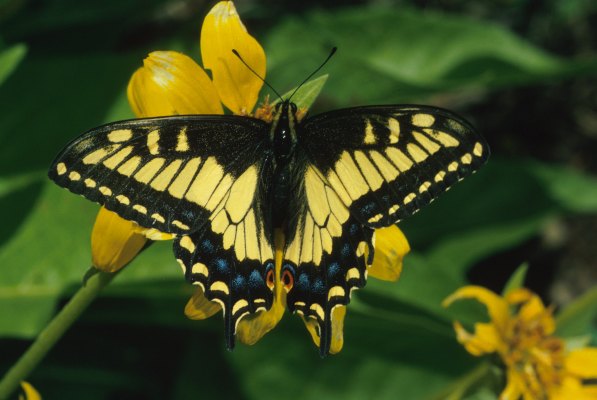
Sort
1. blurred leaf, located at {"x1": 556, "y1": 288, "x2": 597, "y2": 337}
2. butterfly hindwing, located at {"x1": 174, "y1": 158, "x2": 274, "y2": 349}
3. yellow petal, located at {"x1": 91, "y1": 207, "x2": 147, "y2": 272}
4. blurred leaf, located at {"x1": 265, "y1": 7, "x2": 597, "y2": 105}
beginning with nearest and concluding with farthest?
yellow petal, located at {"x1": 91, "y1": 207, "x2": 147, "y2": 272}
butterfly hindwing, located at {"x1": 174, "y1": 158, "x2": 274, "y2": 349}
blurred leaf, located at {"x1": 556, "y1": 288, "x2": 597, "y2": 337}
blurred leaf, located at {"x1": 265, "y1": 7, "x2": 597, "y2": 105}

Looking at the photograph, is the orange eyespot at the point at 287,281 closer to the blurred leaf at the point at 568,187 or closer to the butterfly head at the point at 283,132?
the butterfly head at the point at 283,132

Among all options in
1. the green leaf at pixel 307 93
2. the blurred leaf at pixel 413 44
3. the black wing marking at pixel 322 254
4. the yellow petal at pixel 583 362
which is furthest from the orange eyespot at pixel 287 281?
the blurred leaf at pixel 413 44

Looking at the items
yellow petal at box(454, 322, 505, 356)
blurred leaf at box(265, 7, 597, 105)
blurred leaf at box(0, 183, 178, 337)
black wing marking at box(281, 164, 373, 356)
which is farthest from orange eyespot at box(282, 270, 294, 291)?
blurred leaf at box(265, 7, 597, 105)

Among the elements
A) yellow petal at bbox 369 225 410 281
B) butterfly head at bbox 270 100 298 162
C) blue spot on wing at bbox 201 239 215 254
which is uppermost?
butterfly head at bbox 270 100 298 162

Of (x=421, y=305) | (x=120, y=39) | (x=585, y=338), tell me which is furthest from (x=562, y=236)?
(x=120, y=39)

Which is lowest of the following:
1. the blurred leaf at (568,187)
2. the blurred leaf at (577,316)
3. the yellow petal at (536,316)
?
the blurred leaf at (568,187)

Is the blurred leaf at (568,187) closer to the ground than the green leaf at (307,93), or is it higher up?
closer to the ground

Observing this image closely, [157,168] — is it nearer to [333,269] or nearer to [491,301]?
[333,269]

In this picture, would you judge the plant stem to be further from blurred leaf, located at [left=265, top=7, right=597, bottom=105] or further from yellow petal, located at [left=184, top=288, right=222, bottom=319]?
blurred leaf, located at [left=265, top=7, right=597, bottom=105]

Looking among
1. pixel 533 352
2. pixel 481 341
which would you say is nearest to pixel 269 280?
pixel 481 341
